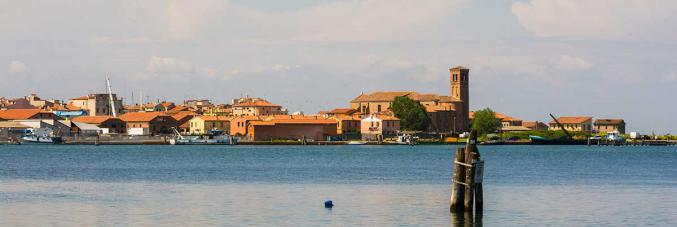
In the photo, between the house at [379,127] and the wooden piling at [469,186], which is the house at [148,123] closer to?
the house at [379,127]

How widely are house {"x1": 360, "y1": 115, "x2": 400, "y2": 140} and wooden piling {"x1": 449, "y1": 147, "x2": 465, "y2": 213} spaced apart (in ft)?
443

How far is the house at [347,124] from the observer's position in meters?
172

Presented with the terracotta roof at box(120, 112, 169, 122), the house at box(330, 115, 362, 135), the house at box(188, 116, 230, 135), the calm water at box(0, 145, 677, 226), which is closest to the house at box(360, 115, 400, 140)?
the house at box(330, 115, 362, 135)

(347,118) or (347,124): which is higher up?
(347,118)

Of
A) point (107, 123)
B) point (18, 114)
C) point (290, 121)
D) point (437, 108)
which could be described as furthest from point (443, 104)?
point (18, 114)

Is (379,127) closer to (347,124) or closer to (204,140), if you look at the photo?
(347,124)

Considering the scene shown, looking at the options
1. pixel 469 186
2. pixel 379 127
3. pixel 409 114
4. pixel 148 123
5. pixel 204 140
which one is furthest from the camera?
pixel 148 123

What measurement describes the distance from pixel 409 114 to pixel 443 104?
63.0 feet

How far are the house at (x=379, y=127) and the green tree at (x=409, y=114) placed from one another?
1.59 m

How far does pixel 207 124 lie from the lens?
568ft

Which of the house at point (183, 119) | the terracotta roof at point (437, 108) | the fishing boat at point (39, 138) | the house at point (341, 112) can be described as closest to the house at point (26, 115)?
the fishing boat at point (39, 138)

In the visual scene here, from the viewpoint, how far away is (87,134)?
17100 cm

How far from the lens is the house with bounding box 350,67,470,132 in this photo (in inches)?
7308

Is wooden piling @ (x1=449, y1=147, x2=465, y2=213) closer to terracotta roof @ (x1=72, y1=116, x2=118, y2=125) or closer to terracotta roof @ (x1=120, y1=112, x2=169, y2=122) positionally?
terracotta roof @ (x1=120, y1=112, x2=169, y2=122)
